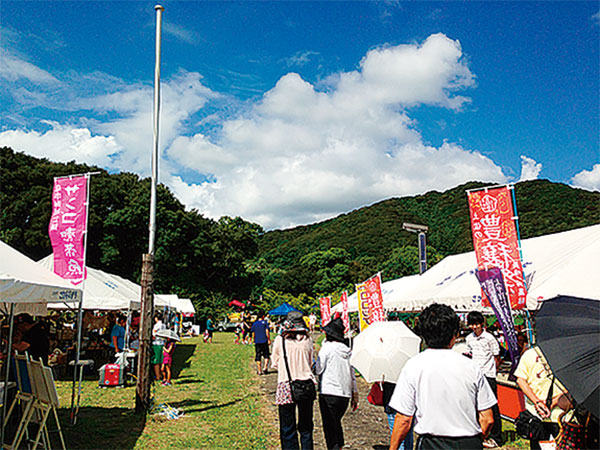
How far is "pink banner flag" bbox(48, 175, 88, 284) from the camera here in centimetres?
970

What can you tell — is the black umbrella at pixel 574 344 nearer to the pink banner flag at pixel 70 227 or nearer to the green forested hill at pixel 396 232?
the pink banner flag at pixel 70 227

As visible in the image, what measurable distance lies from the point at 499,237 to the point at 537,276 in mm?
1425

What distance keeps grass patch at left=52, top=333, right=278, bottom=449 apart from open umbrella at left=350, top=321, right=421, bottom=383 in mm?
2360

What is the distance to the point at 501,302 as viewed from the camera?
7.89m

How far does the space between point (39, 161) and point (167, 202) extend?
912 centimetres

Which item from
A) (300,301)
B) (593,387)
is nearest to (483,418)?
(593,387)

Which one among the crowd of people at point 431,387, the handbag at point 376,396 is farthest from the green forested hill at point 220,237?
the handbag at point 376,396

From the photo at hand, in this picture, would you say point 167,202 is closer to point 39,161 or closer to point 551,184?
point 39,161

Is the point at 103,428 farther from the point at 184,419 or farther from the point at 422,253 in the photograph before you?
the point at 422,253

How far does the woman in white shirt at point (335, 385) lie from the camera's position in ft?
18.0

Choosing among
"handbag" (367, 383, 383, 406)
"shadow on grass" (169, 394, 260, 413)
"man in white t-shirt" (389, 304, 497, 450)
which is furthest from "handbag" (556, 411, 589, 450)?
"shadow on grass" (169, 394, 260, 413)

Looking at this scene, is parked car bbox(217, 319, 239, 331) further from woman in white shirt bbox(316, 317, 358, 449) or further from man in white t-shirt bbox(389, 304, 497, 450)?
man in white t-shirt bbox(389, 304, 497, 450)

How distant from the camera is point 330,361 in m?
5.57

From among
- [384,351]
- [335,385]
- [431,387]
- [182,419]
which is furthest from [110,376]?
[431,387]
